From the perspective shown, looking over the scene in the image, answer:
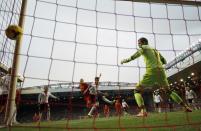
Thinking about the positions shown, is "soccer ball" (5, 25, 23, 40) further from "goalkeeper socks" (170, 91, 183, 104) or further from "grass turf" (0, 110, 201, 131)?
"goalkeeper socks" (170, 91, 183, 104)

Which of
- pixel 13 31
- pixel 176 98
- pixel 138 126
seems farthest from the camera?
pixel 176 98

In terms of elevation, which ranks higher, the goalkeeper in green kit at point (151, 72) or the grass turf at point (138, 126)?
the goalkeeper in green kit at point (151, 72)

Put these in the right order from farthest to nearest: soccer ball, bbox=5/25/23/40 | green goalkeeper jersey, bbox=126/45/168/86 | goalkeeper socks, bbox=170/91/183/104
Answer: goalkeeper socks, bbox=170/91/183/104 < green goalkeeper jersey, bbox=126/45/168/86 < soccer ball, bbox=5/25/23/40

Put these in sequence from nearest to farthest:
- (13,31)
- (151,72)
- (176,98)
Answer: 1. (13,31)
2. (151,72)
3. (176,98)

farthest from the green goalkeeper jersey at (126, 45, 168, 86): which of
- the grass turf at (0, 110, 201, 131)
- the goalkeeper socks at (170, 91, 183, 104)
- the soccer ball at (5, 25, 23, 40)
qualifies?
the soccer ball at (5, 25, 23, 40)

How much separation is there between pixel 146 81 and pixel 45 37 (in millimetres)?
2649

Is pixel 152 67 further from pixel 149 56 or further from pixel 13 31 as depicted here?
pixel 13 31

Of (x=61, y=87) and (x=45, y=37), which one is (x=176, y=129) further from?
(x=61, y=87)

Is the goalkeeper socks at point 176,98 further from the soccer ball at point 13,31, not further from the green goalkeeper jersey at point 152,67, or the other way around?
the soccer ball at point 13,31

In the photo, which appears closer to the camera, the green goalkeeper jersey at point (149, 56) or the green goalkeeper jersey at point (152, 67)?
the green goalkeeper jersey at point (152, 67)

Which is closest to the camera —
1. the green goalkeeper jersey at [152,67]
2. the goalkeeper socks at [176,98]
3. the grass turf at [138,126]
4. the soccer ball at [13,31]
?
the grass turf at [138,126]

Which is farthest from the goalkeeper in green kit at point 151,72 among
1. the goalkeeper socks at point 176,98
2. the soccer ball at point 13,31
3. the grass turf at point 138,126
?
the soccer ball at point 13,31

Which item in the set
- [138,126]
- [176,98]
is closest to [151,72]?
[176,98]

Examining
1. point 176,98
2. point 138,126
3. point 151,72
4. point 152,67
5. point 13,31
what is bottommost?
point 138,126
